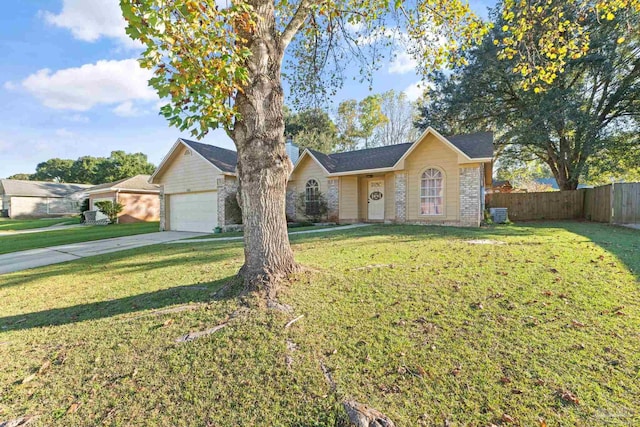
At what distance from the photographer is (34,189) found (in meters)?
35.1

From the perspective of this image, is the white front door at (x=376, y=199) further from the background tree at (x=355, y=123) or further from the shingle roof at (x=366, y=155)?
the background tree at (x=355, y=123)

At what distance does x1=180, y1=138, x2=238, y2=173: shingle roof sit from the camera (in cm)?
1533

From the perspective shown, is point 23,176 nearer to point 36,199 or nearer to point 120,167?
point 120,167

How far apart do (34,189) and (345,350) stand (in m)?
48.3

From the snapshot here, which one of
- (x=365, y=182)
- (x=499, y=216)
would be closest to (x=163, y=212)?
(x=365, y=182)

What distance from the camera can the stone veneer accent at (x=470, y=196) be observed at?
40.5 ft

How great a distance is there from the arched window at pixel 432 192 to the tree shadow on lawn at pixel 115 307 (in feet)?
37.5

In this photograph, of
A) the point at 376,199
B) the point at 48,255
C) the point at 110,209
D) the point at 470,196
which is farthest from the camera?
the point at 110,209

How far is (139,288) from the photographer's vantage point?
16.8ft

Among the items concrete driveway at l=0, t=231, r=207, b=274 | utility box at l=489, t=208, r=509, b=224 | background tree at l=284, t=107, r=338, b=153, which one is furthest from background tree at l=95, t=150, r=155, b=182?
utility box at l=489, t=208, r=509, b=224

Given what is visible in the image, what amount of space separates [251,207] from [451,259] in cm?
443

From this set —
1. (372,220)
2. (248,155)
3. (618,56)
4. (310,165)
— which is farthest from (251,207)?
(618,56)

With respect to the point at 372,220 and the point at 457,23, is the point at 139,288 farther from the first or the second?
the point at 372,220

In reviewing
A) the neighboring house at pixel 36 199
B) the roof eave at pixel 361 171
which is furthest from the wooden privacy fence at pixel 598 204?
the neighboring house at pixel 36 199
